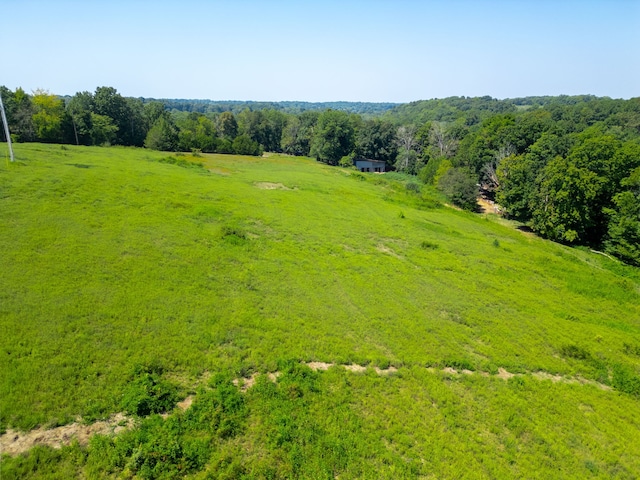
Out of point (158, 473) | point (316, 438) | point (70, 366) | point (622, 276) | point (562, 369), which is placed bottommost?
point (622, 276)

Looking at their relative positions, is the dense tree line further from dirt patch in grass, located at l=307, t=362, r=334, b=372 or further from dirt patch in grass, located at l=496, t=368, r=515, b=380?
dirt patch in grass, located at l=307, t=362, r=334, b=372

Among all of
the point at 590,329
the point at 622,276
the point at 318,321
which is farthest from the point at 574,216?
the point at 318,321

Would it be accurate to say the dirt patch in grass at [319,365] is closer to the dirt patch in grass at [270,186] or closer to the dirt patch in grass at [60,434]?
the dirt patch in grass at [60,434]

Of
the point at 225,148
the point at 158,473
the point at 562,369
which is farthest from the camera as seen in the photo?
the point at 225,148

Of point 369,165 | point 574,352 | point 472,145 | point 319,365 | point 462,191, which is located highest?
point 472,145

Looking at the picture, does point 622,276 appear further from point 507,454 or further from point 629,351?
point 507,454

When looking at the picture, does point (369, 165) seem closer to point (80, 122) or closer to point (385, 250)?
point (80, 122)

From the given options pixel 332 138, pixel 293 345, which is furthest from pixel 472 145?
pixel 293 345
